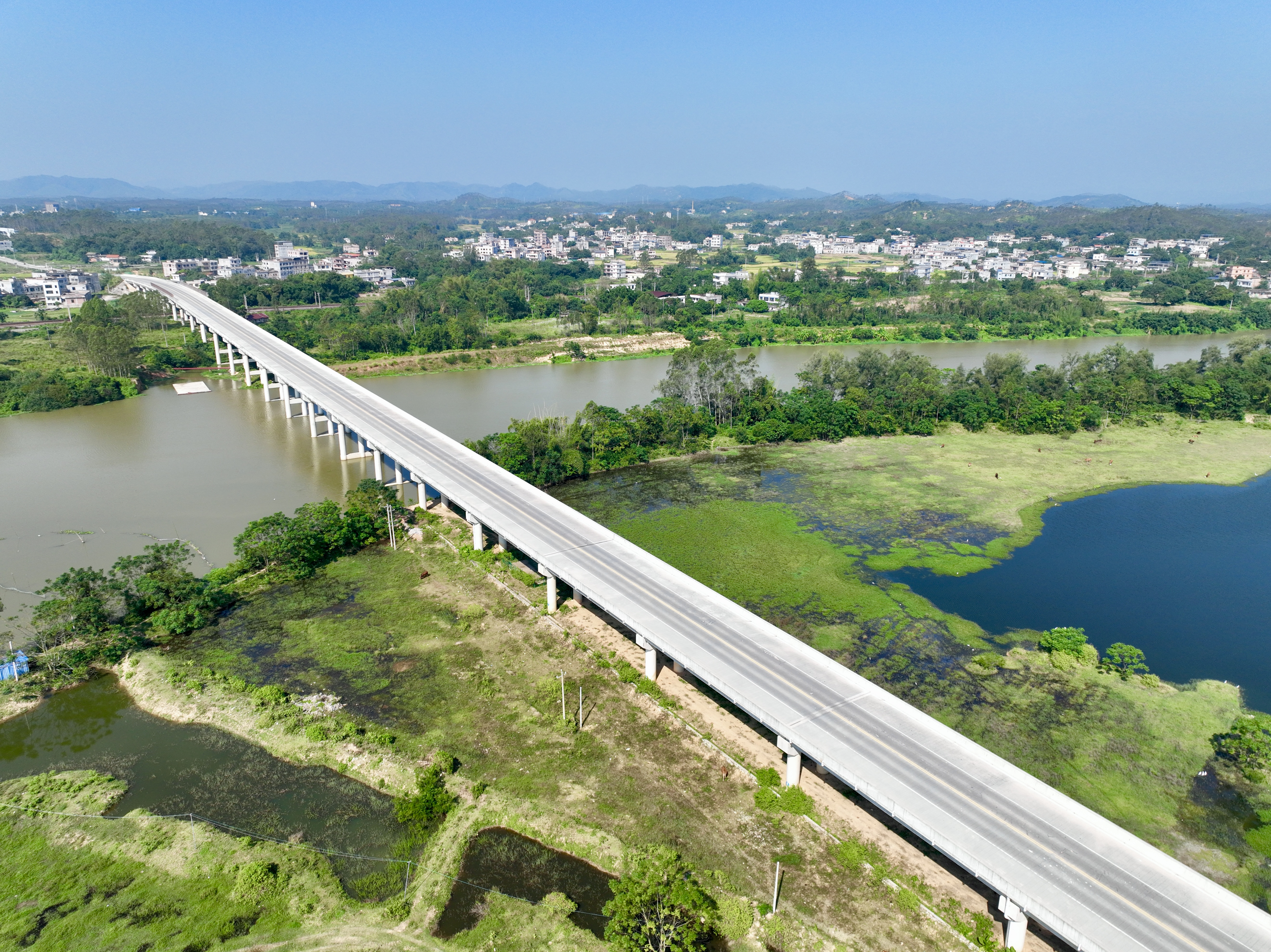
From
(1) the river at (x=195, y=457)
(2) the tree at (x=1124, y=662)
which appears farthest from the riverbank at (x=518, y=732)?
(2) the tree at (x=1124, y=662)

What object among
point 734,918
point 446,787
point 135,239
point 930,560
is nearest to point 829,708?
point 734,918

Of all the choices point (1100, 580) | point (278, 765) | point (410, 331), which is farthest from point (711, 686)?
point (410, 331)

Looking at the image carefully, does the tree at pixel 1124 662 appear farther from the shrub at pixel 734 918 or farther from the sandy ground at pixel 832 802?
the shrub at pixel 734 918

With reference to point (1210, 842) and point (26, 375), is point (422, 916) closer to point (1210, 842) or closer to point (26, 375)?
point (1210, 842)

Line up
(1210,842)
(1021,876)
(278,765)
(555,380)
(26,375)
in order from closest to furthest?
(1021,876) → (1210,842) → (278,765) → (26,375) → (555,380)

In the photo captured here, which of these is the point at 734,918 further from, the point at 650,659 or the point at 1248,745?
the point at 1248,745

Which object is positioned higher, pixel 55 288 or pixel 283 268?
pixel 283 268

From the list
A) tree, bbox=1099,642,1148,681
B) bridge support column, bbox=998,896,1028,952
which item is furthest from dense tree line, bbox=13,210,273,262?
bridge support column, bbox=998,896,1028,952
